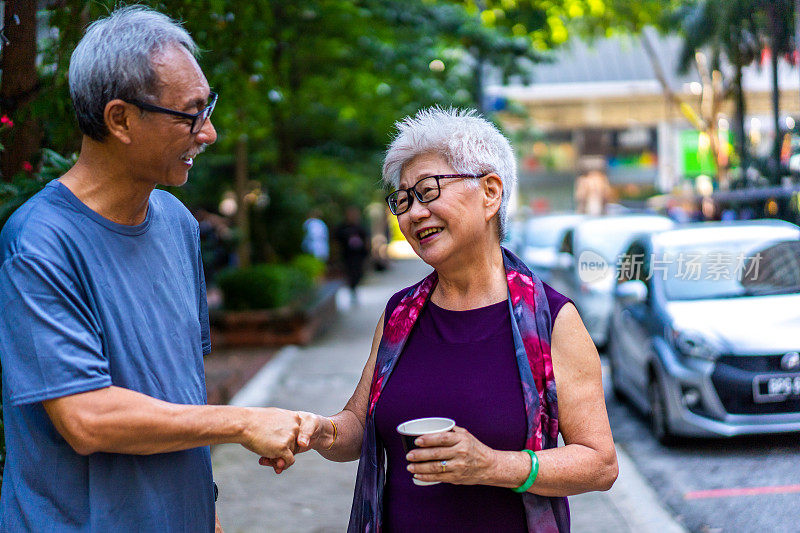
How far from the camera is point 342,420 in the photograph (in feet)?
8.24

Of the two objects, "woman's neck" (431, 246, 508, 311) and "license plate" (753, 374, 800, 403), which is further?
"license plate" (753, 374, 800, 403)

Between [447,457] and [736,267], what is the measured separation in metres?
2.09

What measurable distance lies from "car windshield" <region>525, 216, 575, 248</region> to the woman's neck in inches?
529

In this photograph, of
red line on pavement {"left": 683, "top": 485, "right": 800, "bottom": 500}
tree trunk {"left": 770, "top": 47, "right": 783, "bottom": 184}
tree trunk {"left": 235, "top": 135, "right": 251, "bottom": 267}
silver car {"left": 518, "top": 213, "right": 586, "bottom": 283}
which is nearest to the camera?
red line on pavement {"left": 683, "top": 485, "right": 800, "bottom": 500}

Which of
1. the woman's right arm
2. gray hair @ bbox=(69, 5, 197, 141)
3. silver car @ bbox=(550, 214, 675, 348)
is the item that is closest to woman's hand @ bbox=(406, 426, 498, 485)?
the woman's right arm

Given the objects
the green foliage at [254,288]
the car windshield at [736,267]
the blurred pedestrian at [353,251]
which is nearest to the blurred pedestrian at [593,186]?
the car windshield at [736,267]

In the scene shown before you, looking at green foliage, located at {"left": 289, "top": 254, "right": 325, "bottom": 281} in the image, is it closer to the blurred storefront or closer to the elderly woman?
the blurred storefront

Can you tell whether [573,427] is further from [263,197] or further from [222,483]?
[263,197]

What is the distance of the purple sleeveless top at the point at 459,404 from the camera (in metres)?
2.26

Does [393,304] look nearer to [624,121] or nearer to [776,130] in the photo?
[776,130]

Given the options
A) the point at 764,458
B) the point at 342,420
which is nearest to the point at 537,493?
the point at 342,420

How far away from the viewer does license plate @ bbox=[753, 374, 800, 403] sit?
3338 millimetres

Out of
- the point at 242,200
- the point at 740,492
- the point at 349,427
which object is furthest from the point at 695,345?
the point at 242,200

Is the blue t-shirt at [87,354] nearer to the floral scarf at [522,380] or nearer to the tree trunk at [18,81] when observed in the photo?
the floral scarf at [522,380]
